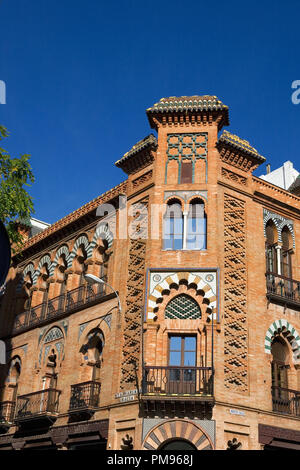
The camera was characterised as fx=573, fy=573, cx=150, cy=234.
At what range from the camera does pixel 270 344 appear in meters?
18.0

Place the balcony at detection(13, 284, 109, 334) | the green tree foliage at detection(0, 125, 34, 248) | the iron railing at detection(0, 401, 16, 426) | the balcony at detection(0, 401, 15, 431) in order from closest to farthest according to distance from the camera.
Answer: the green tree foliage at detection(0, 125, 34, 248)
the balcony at detection(13, 284, 109, 334)
the balcony at detection(0, 401, 15, 431)
the iron railing at detection(0, 401, 16, 426)

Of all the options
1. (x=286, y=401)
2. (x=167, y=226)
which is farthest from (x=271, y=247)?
(x=286, y=401)

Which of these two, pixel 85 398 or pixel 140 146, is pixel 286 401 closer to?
pixel 85 398

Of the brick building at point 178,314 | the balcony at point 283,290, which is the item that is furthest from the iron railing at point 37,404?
the balcony at point 283,290

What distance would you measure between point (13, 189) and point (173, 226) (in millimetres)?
5592

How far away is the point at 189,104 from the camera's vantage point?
19.5 m

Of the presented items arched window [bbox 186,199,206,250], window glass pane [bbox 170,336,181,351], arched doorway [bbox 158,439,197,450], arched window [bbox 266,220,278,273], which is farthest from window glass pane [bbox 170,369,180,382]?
arched window [bbox 266,220,278,273]

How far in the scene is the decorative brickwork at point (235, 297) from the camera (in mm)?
16781

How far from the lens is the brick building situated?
16344 millimetres

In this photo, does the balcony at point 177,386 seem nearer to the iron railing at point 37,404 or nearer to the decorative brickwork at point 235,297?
the decorative brickwork at point 235,297

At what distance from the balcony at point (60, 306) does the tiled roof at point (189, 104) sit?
6.49 meters

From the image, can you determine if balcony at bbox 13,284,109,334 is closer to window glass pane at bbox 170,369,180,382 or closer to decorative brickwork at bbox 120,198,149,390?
decorative brickwork at bbox 120,198,149,390

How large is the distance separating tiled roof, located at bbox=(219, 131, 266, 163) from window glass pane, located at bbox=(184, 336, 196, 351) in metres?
6.58
